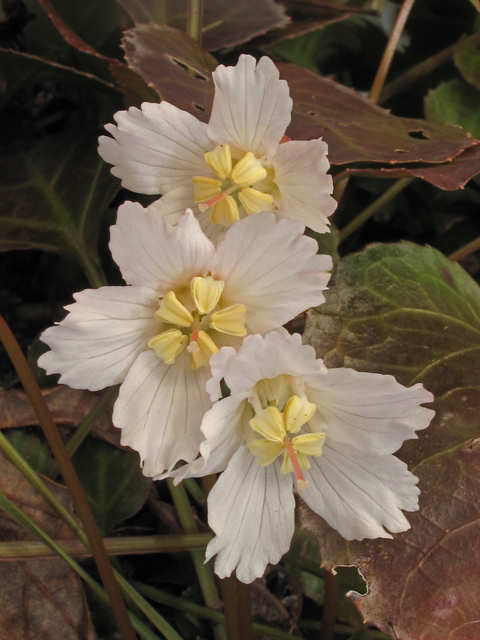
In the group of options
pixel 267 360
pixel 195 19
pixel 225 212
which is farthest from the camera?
pixel 195 19

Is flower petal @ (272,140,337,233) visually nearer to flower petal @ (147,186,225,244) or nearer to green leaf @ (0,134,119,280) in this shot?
flower petal @ (147,186,225,244)

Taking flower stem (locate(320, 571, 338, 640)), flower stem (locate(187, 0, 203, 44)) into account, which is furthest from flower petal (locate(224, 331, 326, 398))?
flower stem (locate(187, 0, 203, 44))

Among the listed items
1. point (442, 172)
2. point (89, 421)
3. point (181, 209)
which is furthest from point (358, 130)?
point (89, 421)

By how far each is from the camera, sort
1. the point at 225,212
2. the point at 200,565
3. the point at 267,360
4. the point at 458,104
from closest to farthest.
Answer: the point at 267,360 < the point at 225,212 < the point at 200,565 < the point at 458,104

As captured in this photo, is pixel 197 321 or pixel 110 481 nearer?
pixel 197 321

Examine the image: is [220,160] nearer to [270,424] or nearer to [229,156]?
[229,156]

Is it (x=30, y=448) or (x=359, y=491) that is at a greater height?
(x=359, y=491)
